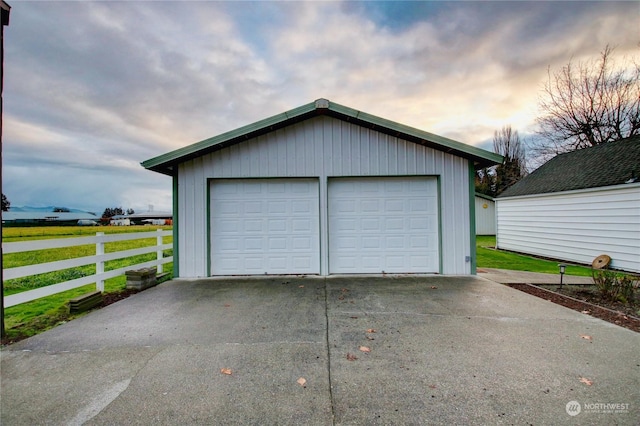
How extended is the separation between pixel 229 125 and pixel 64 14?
22.6 ft

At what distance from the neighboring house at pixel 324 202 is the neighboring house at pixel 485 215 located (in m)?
17.2

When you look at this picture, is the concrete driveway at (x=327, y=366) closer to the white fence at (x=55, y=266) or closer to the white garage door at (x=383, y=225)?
the white fence at (x=55, y=266)

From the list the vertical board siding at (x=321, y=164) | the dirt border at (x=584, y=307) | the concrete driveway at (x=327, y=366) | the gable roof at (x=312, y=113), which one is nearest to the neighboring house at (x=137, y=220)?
the vertical board siding at (x=321, y=164)

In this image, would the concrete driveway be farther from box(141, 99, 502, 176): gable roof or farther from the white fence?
box(141, 99, 502, 176): gable roof

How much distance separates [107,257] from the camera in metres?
5.52

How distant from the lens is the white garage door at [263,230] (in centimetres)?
693

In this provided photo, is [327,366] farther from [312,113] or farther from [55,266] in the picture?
[312,113]

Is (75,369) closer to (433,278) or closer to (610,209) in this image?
(433,278)

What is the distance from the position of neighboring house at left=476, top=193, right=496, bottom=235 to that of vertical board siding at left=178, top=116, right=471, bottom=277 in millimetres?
17347

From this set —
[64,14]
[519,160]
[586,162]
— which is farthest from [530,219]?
[519,160]

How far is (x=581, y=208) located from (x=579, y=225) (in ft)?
2.02

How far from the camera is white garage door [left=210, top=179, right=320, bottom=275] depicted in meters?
6.93

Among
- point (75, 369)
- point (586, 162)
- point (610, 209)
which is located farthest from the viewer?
point (586, 162)

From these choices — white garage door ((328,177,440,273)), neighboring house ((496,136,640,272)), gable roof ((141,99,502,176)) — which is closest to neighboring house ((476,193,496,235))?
neighboring house ((496,136,640,272))
